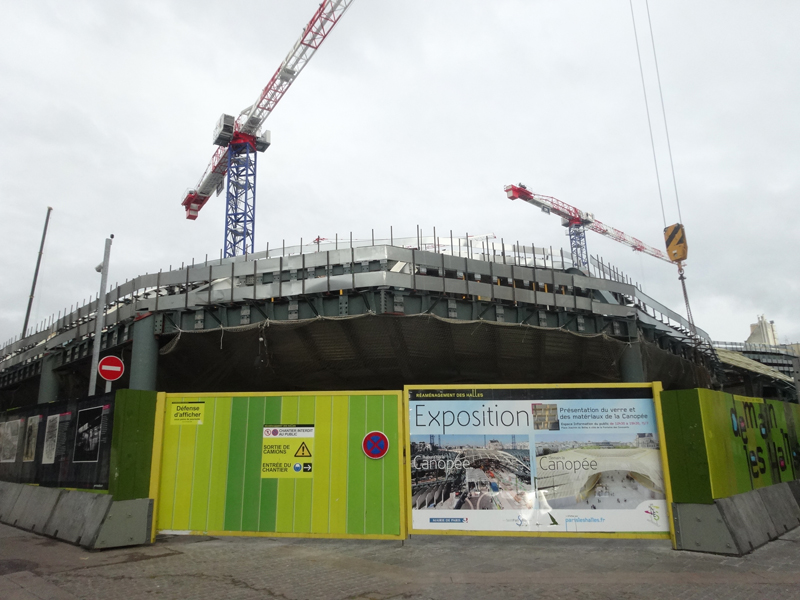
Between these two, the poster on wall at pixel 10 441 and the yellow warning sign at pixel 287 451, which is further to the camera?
the poster on wall at pixel 10 441

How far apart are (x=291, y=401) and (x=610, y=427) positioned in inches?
234

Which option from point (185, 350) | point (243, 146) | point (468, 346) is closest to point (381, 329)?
point (468, 346)

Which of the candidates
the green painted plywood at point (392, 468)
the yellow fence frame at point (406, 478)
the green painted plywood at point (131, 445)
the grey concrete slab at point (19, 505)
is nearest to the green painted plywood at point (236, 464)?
the yellow fence frame at point (406, 478)

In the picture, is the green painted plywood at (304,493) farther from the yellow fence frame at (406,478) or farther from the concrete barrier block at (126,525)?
the concrete barrier block at (126,525)

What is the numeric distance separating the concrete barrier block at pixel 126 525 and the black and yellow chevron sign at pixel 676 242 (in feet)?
84.3

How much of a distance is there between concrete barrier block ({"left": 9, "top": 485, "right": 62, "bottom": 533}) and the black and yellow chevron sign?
26.9 meters

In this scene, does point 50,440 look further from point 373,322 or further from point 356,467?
point 373,322

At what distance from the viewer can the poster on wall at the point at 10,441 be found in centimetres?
1423

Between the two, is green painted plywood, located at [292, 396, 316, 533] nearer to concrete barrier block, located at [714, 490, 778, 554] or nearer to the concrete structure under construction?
concrete barrier block, located at [714, 490, 778, 554]

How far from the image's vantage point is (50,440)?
12.6 m

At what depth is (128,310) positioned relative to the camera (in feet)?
77.9

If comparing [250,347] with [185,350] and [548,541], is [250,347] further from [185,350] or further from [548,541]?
[548,541]

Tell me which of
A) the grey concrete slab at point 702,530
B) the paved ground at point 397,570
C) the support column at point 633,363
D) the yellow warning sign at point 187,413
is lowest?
the paved ground at point 397,570

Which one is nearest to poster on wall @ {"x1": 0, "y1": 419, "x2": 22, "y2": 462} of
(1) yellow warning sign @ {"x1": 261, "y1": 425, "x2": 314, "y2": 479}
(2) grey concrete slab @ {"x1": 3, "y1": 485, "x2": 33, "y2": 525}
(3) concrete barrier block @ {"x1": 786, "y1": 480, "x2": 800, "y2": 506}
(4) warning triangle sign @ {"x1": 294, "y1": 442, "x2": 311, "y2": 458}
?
(2) grey concrete slab @ {"x1": 3, "y1": 485, "x2": 33, "y2": 525}
